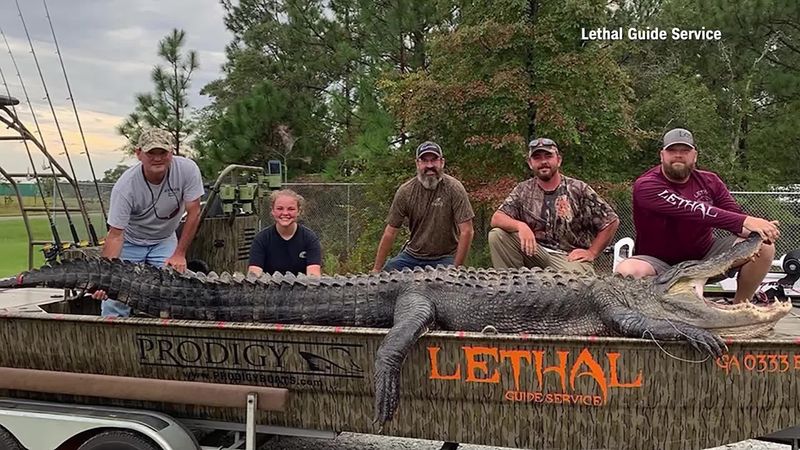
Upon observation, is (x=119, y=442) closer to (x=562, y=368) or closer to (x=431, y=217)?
(x=562, y=368)

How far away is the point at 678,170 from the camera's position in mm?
3693

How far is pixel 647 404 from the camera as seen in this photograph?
2.66m

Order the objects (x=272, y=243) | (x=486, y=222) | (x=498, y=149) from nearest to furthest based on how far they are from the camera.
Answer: (x=272, y=243) < (x=498, y=149) < (x=486, y=222)

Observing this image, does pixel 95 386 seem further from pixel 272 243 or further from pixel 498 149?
pixel 498 149

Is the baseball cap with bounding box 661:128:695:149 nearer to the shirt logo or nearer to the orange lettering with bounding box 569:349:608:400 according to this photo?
the shirt logo

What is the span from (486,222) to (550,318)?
628cm

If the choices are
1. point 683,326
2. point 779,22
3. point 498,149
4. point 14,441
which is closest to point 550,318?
point 683,326

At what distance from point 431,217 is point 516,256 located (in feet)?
2.59

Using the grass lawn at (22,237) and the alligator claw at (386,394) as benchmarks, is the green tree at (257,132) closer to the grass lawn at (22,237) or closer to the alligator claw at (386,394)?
the grass lawn at (22,237)

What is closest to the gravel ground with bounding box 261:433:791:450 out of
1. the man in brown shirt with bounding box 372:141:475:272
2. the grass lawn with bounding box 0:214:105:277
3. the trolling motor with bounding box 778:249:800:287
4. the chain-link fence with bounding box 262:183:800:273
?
the trolling motor with bounding box 778:249:800:287

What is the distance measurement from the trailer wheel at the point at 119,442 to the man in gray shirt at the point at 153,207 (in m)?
0.88

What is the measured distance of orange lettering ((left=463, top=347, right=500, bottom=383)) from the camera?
8.89 ft

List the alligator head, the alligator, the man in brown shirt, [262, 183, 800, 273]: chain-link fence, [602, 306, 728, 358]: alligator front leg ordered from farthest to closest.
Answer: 1. [262, 183, 800, 273]: chain-link fence
2. the man in brown shirt
3. the alligator
4. the alligator head
5. [602, 306, 728, 358]: alligator front leg

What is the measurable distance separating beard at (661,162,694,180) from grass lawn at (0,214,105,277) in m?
6.96
